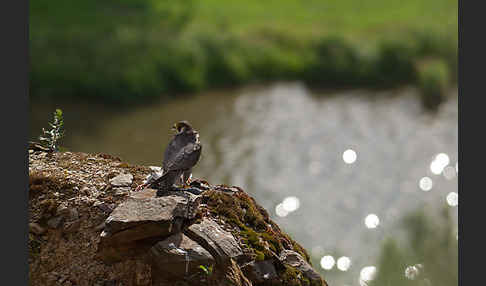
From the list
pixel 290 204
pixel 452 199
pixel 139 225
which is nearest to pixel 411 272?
pixel 290 204

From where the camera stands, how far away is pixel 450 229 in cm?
2253

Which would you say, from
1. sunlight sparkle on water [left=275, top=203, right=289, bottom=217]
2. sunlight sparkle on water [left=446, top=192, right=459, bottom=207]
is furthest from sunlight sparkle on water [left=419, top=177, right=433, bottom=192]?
sunlight sparkle on water [left=275, top=203, right=289, bottom=217]

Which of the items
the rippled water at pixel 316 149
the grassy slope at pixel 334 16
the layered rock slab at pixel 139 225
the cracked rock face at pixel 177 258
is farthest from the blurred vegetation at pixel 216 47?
the cracked rock face at pixel 177 258

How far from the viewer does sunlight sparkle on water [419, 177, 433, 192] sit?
85.4ft

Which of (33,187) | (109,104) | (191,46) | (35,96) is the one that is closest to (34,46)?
(35,96)

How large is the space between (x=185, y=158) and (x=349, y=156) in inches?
796

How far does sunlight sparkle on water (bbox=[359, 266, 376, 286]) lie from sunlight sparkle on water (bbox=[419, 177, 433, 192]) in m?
7.05

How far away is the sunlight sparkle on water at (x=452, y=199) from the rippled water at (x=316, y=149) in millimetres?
51

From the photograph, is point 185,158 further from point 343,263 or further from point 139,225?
point 343,263

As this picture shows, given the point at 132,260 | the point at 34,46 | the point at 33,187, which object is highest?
the point at 34,46

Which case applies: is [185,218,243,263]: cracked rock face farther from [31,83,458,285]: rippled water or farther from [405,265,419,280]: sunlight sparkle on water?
[31,83,458,285]: rippled water

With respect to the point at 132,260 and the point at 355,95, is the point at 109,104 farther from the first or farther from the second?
the point at 132,260

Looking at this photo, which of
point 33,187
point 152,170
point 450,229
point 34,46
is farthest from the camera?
point 34,46

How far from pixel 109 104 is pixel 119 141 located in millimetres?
4796
